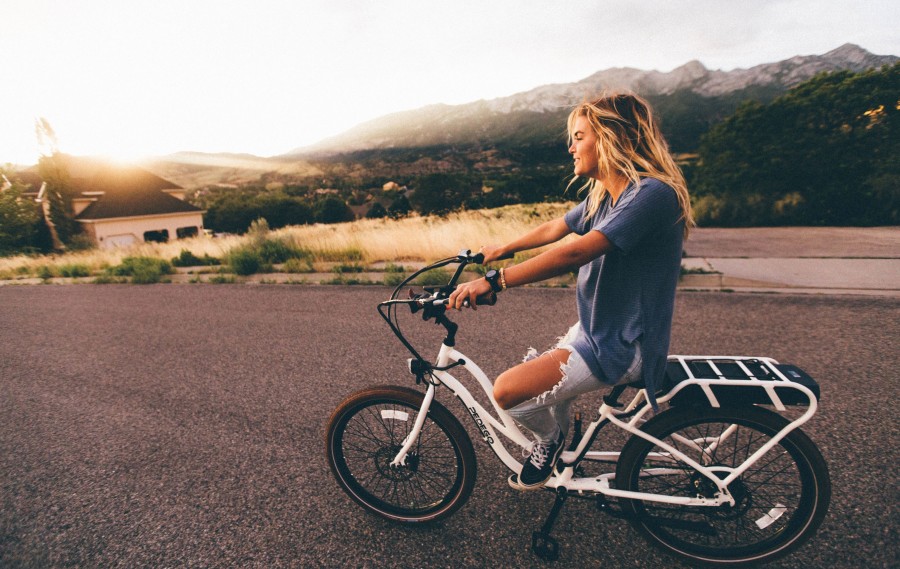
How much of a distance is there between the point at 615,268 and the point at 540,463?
1.02 m

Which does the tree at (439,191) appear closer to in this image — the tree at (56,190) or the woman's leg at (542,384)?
the woman's leg at (542,384)

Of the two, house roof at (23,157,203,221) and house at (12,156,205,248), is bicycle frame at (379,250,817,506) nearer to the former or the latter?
house at (12,156,205,248)

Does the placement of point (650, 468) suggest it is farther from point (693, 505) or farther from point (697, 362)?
point (697, 362)

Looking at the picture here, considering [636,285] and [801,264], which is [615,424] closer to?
[636,285]

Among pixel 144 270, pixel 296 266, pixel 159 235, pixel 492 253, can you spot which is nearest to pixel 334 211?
pixel 159 235

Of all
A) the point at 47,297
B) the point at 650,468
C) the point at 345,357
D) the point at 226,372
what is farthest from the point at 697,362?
the point at 47,297

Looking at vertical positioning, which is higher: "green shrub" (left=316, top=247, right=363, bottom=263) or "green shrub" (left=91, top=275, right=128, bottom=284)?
"green shrub" (left=316, top=247, right=363, bottom=263)

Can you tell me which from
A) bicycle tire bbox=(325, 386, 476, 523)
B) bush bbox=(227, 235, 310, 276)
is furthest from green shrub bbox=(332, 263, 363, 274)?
bicycle tire bbox=(325, 386, 476, 523)

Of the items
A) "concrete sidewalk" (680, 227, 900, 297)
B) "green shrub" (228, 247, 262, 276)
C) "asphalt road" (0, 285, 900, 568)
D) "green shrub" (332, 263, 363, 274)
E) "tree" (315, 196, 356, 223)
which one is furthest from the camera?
"tree" (315, 196, 356, 223)

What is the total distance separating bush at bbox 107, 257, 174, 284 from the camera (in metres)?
10.2

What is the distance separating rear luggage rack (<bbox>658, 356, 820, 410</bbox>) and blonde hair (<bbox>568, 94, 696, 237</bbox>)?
591mm

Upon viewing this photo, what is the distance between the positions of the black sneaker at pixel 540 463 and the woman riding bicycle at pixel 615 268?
0.24 metres

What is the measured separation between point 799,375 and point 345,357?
3.94 m

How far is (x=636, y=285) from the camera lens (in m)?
1.76
